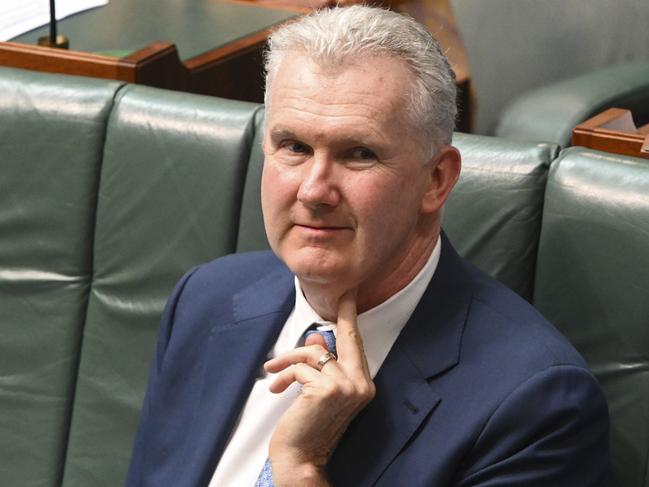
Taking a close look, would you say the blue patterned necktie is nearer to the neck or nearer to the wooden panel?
the neck

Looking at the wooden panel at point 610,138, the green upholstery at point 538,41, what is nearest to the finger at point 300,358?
Answer: the wooden panel at point 610,138

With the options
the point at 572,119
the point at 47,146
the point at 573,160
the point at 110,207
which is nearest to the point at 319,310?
the point at 573,160

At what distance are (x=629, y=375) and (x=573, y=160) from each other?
271 mm

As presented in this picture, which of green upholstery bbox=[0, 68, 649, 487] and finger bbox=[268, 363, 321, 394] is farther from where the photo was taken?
green upholstery bbox=[0, 68, 649, 487]

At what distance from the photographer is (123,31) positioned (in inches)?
94.1

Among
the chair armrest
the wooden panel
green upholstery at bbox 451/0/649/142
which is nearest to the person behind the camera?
the wooden panel

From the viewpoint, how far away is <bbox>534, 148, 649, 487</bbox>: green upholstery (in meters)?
1.47

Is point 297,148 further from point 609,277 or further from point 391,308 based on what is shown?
point 609,277

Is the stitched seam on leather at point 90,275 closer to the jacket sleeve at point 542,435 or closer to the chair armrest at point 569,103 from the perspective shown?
the jacket sleeve at point 542,435

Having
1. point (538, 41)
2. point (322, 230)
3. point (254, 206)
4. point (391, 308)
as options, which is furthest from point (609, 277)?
point (538, 41)

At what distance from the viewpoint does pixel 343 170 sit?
4.41 feet

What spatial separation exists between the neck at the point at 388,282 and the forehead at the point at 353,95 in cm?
16

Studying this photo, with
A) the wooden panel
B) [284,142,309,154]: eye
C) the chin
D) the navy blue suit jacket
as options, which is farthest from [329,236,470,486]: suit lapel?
the wooden panel

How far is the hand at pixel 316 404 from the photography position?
131 centimetres
